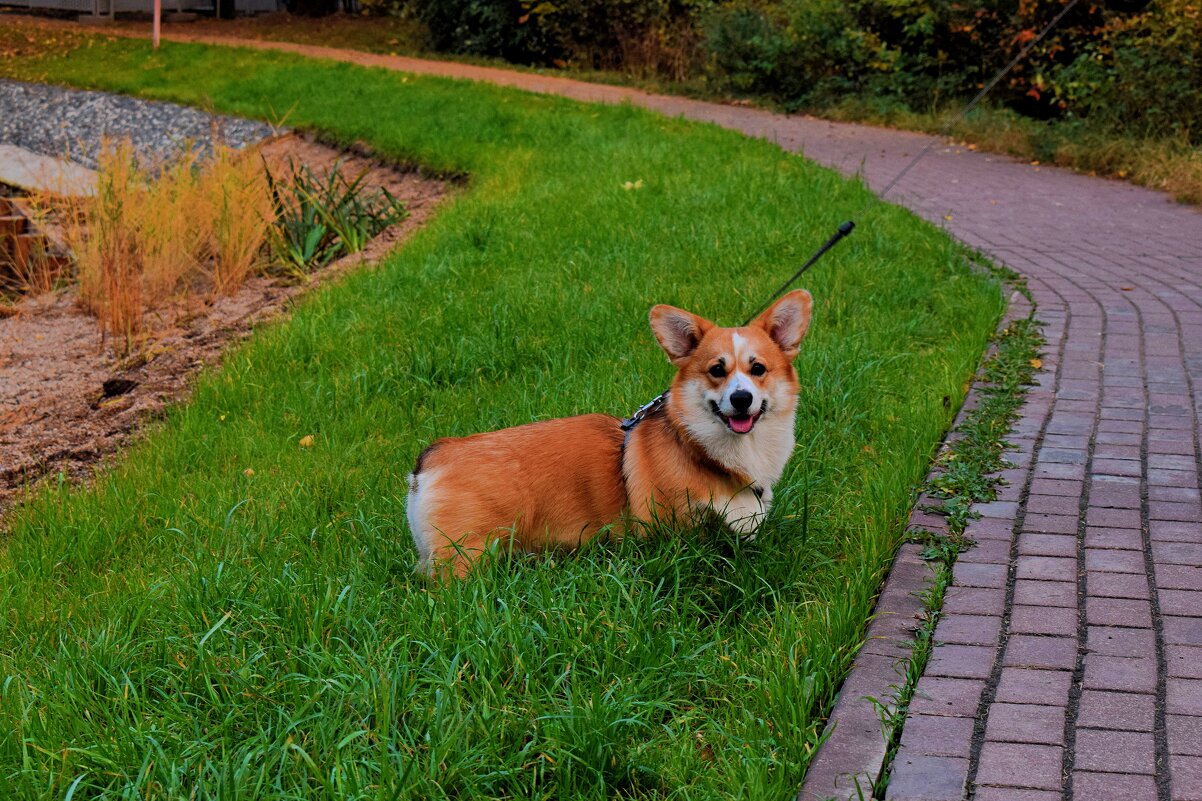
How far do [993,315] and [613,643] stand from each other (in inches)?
166

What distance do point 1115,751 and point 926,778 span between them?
0.52m

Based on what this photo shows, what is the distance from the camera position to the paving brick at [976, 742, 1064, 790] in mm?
→ 2873

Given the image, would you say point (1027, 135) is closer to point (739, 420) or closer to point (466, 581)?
point (739, 420)

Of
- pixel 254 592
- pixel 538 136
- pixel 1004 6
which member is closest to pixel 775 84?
pixel 1004 6

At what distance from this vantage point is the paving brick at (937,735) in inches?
118

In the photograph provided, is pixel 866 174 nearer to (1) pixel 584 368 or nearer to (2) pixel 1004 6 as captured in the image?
(2) pixel 1004 6

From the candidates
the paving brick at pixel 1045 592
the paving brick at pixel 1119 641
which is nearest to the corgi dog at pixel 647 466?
the paving brick at pixel 1045 592

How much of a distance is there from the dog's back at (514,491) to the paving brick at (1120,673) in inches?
59.5

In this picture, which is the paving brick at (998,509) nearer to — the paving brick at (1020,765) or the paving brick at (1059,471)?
the paving brick at (1059,471)

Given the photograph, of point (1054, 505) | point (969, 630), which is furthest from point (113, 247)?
point (969, 630)

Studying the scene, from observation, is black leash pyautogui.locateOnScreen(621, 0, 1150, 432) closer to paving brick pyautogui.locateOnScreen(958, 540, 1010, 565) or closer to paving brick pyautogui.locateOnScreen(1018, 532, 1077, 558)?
paving brick pyautogui.locateOnScreen(958, 540, 1010, 565)

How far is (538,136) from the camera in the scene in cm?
1280

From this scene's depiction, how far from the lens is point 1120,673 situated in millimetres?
3348

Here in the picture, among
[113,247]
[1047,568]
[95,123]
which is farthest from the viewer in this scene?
[95,123]
